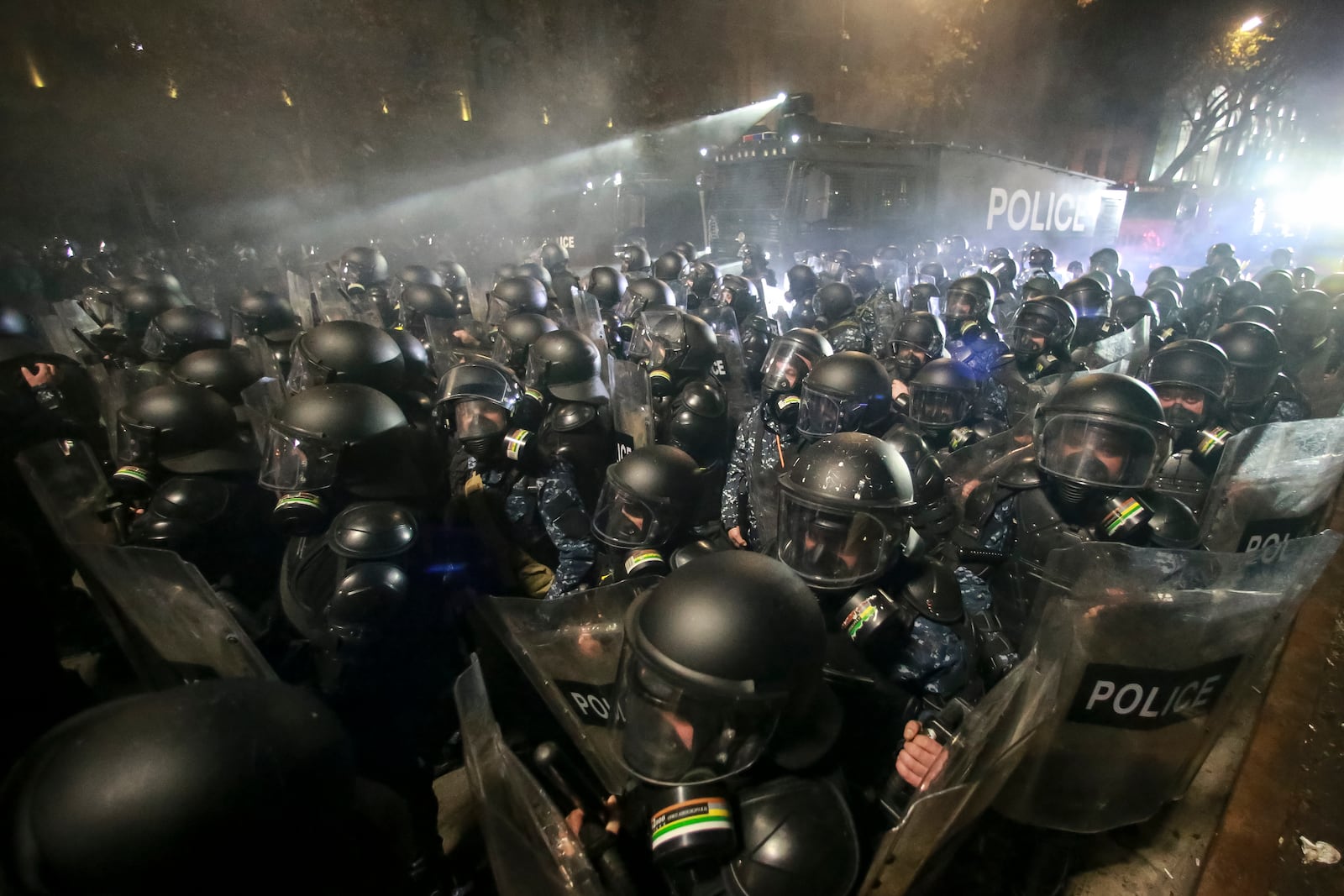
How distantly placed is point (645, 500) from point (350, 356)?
8.89 ft

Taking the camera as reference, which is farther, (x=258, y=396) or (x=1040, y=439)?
(x=258, y=396)

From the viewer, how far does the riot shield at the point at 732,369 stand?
6234mm

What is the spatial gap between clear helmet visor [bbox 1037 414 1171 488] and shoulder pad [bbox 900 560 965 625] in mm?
964

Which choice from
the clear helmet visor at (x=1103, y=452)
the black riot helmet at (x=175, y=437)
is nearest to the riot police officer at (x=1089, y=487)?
the clear helmet visor at (x=1103, y=452)

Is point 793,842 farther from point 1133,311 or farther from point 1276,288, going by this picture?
point 1276,288

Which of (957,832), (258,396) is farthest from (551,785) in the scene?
(258,396)

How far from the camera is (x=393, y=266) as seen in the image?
55.2 feet

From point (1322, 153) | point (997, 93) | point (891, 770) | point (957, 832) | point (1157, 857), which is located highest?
point (997, 93)

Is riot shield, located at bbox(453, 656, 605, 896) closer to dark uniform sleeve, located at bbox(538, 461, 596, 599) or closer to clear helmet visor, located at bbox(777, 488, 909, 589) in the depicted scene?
clear helmet visor, located at bbox(777, 488, 909, 589)

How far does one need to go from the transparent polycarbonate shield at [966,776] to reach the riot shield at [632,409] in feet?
10.2

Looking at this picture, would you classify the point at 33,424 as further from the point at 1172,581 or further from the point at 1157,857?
the point at 1157,857

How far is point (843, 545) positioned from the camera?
8.03 ft

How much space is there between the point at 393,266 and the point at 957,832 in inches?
728

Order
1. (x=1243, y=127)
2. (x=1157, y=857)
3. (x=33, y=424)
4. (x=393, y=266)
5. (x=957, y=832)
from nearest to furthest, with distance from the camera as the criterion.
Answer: (x=957, y=832)
(x=1157, y=857)
(x=33, y=424)
(x=393, y=266)
(x=1243, y=127)
